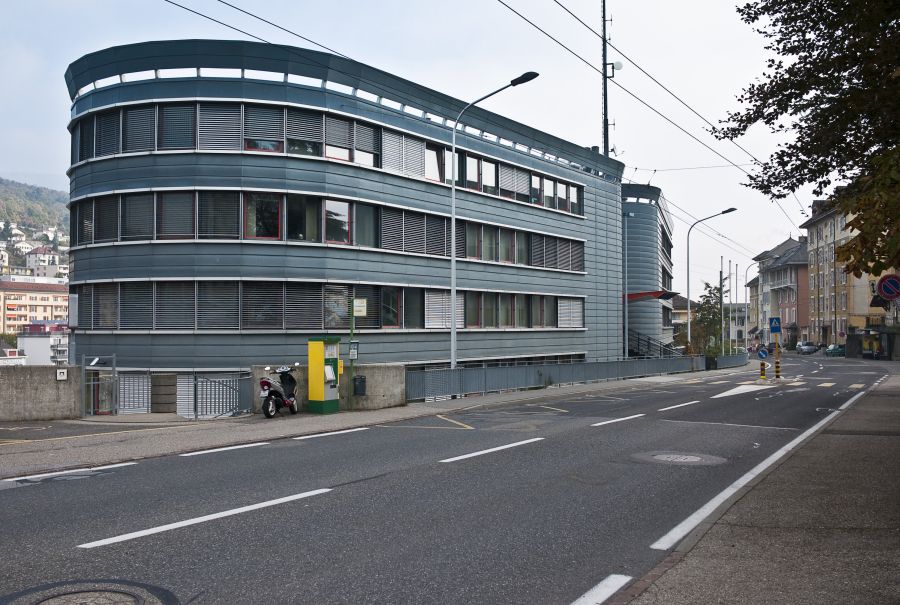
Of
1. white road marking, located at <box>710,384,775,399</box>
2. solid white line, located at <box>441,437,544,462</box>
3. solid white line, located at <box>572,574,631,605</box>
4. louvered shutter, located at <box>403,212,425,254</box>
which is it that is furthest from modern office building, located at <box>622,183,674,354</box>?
solid white line, located at <box>572,574,631,605</box>

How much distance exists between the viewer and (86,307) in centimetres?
2691

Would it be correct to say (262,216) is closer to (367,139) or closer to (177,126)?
(177,126)

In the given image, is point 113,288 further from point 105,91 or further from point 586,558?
point 586,558

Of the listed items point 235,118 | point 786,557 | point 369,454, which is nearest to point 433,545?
point 786,557

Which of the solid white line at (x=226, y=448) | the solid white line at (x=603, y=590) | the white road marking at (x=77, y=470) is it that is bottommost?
the solid white line at (x=226, y=448)

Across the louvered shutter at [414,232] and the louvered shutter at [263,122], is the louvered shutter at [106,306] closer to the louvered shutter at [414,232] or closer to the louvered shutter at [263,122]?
the louvered shutter at [263,122]

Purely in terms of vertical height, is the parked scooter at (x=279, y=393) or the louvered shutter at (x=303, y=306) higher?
the louvered shutter at (x=303, y=306)

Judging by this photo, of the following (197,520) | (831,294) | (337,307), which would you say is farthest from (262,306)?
(831,294)

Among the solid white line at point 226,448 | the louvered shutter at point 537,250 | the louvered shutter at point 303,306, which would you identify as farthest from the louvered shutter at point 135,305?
the louvered shutter at point 537,250

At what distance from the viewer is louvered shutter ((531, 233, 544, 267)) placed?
37.9 meters

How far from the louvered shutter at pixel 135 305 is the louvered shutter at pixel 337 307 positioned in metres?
5.58

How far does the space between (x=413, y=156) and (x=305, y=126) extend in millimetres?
5195

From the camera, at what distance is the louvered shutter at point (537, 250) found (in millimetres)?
Result: 37906

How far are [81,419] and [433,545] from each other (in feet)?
44.9
